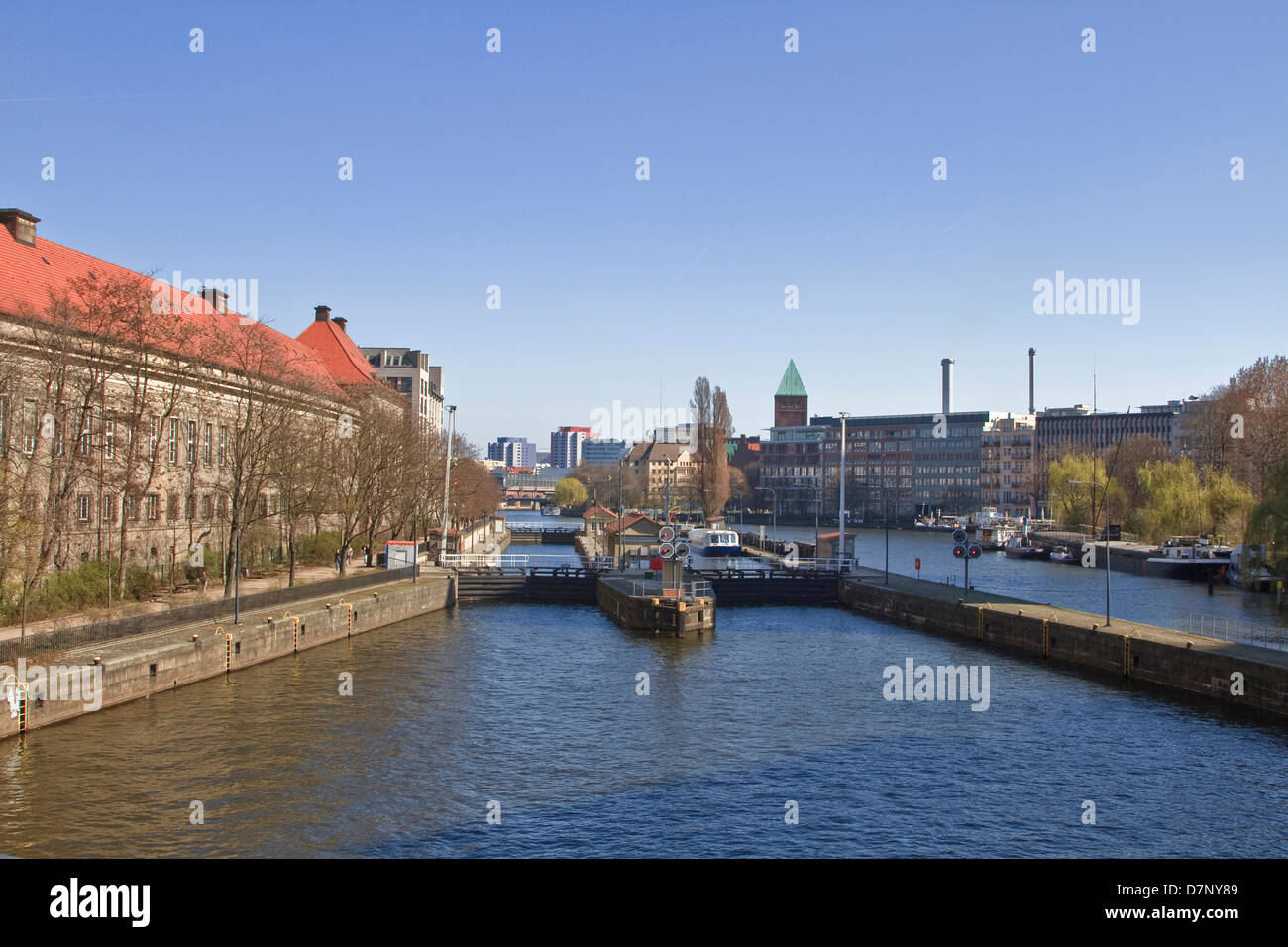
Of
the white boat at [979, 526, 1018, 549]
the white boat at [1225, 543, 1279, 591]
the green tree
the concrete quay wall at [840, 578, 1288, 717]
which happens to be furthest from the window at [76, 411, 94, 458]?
the white boat at [979, 526, 1018, 549]

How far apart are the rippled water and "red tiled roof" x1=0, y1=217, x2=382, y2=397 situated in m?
17.8

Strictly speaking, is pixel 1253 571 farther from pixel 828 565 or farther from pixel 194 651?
pixel 194 651

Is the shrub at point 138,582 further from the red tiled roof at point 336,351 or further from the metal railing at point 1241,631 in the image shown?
the red tiled roof at point 336,351

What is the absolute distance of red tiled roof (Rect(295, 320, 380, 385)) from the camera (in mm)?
94000

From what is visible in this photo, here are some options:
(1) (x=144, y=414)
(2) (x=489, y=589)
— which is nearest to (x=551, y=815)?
(1) (x=144, y=414)

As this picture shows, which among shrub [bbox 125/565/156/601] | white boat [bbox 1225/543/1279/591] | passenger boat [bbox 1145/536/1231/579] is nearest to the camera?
shrub [bbox 125/565/156/601]

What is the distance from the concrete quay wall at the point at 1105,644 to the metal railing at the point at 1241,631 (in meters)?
1.09

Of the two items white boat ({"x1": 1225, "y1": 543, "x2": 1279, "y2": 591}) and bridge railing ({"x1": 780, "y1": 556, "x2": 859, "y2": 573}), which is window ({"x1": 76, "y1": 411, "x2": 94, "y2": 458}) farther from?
white boat ({"x1": 1225, "y1": 543, "x2": 1279, "y2": 591})

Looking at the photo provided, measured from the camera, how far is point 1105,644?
40344 millimetres

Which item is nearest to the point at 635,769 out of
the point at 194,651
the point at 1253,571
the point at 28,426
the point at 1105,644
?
the point at 194,651

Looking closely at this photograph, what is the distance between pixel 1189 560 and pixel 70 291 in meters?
83.6

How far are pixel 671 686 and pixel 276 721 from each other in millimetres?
14155
